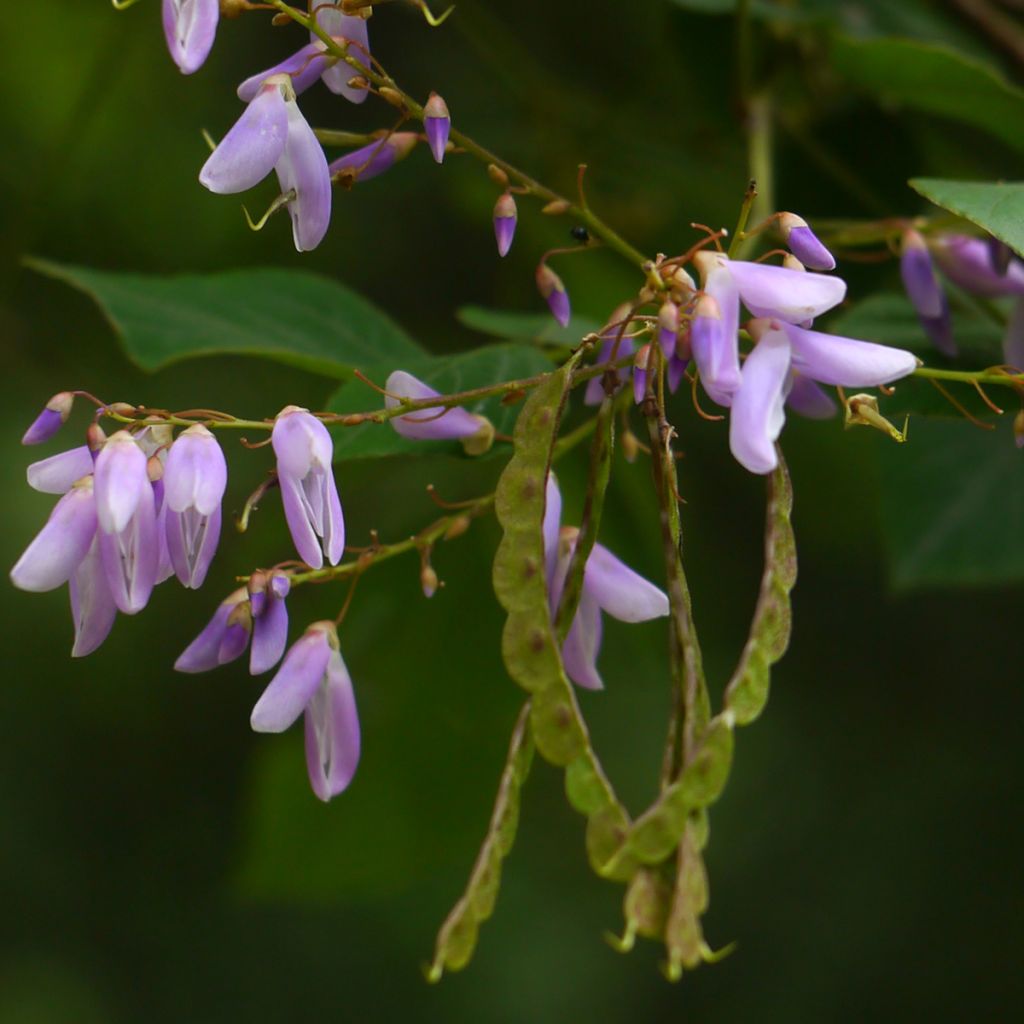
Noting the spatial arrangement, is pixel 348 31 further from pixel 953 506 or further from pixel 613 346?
pixel 953 506

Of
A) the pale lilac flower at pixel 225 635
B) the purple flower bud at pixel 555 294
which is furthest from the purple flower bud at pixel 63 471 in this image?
the purple flower bud at pixel 555 294

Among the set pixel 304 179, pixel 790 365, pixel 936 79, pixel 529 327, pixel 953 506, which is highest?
pixel 304 179

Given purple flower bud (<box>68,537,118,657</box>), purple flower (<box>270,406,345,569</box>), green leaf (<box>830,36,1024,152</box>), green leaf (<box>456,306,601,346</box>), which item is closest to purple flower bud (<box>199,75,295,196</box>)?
purple flower (<box>270,406,345,569</box>)

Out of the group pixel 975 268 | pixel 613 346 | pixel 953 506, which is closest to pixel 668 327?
pixel 613 346

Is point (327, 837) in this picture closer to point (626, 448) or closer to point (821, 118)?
point (626, 448)

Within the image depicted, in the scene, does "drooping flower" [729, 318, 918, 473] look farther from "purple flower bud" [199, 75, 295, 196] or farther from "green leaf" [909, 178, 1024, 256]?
"purple flower bud" [199, 75, 295, 196]
